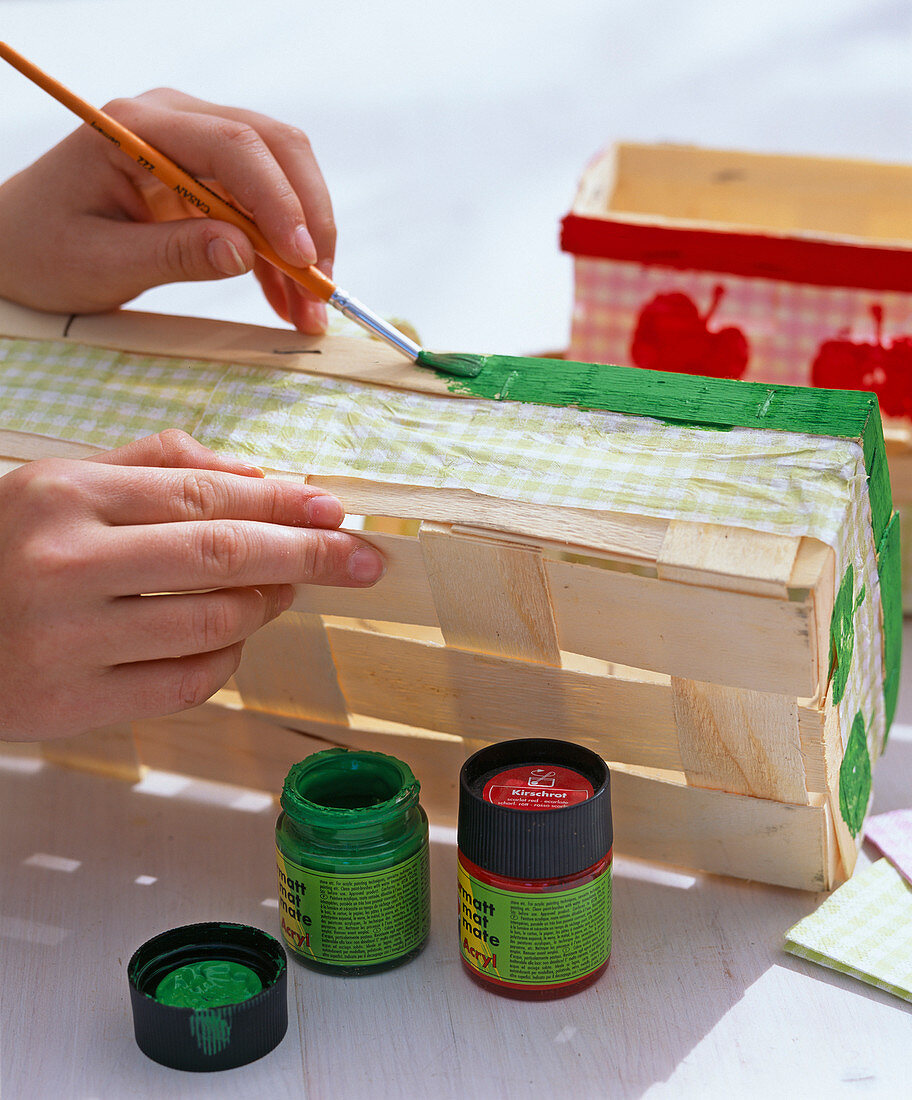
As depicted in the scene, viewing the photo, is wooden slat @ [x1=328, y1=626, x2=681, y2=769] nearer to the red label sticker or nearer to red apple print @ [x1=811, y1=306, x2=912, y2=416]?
the red label sticker

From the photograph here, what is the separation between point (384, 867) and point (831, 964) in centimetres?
23

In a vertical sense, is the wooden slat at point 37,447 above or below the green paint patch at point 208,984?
above

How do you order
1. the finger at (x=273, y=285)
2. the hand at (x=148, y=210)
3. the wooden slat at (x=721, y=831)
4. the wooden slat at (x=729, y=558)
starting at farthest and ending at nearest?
the finger at (x=273, y=285) < the hand at (x=148, y=210) < the wooden slat at (x=721, y=831) < the wooden slat at (x=729, y=558)

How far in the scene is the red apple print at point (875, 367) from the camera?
2.94 feet

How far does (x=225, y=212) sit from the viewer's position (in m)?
0.75

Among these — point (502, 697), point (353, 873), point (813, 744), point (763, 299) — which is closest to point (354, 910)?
point (353, 873)

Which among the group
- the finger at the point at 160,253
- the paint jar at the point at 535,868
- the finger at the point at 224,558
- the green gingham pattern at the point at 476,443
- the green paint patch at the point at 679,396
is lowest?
the paint jar at the point at 535,868

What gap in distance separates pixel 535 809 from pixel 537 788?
2 centimetres

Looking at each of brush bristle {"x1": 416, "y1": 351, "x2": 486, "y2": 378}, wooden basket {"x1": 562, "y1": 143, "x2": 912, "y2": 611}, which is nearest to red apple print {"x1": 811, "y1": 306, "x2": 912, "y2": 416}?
wooden basket {"x1": 562, "y1": 143, "x2": 912, "y2": 611}

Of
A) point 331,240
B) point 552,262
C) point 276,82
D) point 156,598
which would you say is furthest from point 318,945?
point 276,82

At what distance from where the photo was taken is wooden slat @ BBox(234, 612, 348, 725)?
0.68 m

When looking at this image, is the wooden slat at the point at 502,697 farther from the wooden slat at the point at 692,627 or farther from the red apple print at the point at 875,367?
the red apple print at the point at 875,367

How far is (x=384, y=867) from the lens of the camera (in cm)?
60

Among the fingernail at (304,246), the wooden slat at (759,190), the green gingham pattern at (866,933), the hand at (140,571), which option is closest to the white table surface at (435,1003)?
the green gingham pattern at (866,933)
